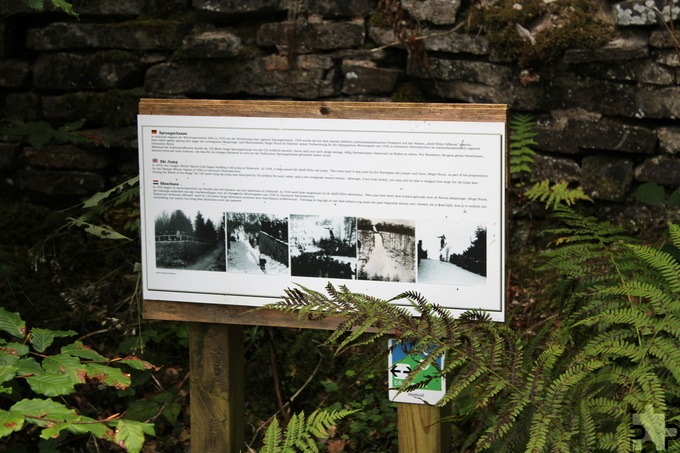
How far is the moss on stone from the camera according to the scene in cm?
463

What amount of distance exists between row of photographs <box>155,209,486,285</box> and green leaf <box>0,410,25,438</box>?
1.20 m

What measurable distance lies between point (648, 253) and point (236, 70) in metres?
2.77

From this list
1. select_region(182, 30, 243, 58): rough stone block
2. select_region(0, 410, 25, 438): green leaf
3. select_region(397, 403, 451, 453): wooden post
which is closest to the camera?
select_region(0, 410, 25, 438): green leaf

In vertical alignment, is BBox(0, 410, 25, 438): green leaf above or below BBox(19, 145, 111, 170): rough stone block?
below

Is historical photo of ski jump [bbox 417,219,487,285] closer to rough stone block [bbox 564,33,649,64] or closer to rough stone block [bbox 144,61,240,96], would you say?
rough stone block [bbox 564,33,649,64]

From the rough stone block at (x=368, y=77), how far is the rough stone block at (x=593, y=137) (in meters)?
0.82

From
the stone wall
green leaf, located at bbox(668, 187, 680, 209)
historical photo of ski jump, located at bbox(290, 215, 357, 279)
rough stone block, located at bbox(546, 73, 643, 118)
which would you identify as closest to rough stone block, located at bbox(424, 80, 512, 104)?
the stone wall

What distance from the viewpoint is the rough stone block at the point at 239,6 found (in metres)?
4.92

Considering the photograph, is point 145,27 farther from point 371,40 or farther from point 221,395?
point 221,395

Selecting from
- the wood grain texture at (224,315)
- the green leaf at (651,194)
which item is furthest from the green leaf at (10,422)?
the green leaf at (651,194)

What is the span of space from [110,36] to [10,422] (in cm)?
345

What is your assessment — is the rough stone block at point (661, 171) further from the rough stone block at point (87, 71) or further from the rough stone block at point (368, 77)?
the rough stone block at point (87, 71)

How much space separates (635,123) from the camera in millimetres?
4680

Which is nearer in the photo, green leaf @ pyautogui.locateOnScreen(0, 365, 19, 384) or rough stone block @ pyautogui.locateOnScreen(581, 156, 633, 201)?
green leaf @ pyautogui.locateOnScreen(0, 365, 19, 384)
